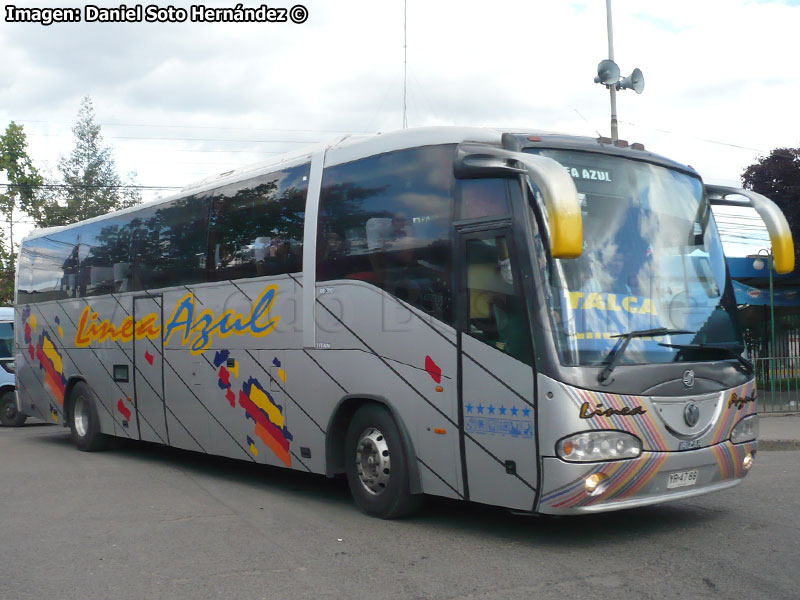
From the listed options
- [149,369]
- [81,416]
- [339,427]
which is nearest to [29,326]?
[81,416]

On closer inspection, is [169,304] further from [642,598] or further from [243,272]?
[642,598]

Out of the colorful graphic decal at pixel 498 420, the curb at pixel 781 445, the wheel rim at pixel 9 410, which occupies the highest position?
the colorful graphic decal at pixel 498 420

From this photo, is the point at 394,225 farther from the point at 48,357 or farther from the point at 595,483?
the point at 48,357

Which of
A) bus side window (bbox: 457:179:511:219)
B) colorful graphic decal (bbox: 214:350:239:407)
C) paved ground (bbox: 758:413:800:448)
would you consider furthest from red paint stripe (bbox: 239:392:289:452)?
paved ground (bbox: 758:413:800:448)

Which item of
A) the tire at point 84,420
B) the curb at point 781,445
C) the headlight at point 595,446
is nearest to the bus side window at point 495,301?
the headlight at point 595,446

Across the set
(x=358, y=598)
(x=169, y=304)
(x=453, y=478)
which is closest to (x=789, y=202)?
(x=169, y=304)

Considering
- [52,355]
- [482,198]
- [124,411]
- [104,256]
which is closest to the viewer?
[482,198]

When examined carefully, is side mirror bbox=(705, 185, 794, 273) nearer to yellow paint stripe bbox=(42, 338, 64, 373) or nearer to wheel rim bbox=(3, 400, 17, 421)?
yellow paint stripe bbox=(42, 338, 64, 373)

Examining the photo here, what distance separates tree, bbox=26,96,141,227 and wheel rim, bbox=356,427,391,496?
48529 millimetres

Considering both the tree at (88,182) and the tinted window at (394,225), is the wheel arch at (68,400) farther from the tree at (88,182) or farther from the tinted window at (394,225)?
the tree at (88,182)

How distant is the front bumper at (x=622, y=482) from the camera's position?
6684 mm

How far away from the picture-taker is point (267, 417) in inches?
393

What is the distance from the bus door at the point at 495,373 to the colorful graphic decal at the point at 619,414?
38 cm

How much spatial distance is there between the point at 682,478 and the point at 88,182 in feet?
173
